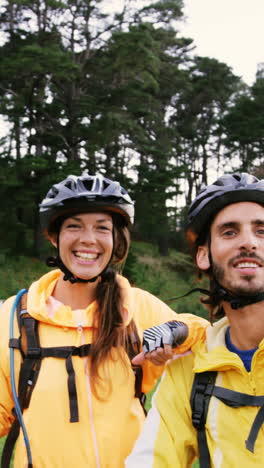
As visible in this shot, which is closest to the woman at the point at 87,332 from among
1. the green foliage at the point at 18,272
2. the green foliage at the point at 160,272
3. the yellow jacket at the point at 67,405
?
the yellow jacket at the point at 67,405

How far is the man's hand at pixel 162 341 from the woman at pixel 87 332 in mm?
91

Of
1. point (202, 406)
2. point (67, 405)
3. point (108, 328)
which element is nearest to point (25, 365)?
point (67, 405)

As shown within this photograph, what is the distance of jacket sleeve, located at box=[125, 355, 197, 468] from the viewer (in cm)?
194

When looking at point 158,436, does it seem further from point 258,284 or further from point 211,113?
point 211,113

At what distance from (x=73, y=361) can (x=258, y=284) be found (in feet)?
3.44

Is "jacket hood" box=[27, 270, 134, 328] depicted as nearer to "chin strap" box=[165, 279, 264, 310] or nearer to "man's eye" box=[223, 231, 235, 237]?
"chin strap" box=[165, 279, 264, 310]

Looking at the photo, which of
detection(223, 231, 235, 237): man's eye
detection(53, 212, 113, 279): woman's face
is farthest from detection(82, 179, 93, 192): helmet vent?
detection(223, 231, 235, 237): man's eye

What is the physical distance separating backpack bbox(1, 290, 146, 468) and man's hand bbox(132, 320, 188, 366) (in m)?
0.31

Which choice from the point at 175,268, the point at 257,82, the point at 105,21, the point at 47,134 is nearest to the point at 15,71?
the point at 47,134

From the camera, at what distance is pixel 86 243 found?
2684 mm

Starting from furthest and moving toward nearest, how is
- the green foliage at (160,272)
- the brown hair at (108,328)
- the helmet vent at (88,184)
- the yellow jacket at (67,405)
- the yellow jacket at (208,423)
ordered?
1. the green foliage at (160,272)
2. the helmet vent at (88,184)
3. the brown hair at (108,328)
4. the yellow jacket at (67,405)
5. the yellow jacket at (208,423)

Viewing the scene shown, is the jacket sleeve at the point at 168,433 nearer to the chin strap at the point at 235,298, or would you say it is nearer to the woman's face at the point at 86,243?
the chin strap at the point at 235,298

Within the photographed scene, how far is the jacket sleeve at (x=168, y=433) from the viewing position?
1.94m

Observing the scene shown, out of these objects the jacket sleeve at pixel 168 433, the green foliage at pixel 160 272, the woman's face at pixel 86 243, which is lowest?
the green foliage at pixel 160 272
